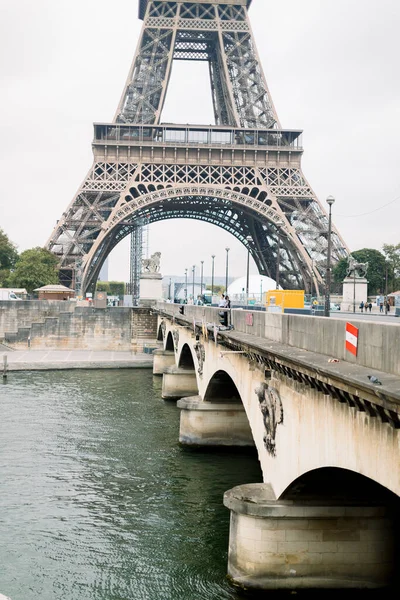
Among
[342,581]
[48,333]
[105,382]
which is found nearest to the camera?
[342,581]

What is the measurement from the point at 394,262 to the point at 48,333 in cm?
4244

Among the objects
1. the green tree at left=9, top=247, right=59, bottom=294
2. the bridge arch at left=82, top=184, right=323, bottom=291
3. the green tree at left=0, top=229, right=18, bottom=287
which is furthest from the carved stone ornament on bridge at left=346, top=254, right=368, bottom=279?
the green tree at left=0, top=229, right=18, bottom=287

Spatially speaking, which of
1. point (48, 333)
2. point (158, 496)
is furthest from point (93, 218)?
point (158, 496)

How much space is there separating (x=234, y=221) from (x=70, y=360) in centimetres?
4139

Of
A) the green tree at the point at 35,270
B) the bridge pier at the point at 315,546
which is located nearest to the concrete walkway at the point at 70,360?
the green tree at the point at 35,270

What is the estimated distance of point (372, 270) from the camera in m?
81.2

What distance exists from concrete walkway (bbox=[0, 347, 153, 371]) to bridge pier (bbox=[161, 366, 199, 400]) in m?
15.3

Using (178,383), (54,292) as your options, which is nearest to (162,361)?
(178,383)

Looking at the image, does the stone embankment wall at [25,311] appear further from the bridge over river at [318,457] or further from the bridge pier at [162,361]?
the bridge over river at [318,457]

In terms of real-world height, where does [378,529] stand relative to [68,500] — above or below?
above

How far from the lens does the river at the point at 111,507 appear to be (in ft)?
52.6

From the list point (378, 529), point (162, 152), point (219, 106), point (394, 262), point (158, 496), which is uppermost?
point (219, 106)

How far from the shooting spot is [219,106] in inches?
3735

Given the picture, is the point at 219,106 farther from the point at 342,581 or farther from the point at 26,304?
the point at 342,581
